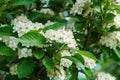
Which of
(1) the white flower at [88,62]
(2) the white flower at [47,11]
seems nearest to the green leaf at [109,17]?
(1) the white flower at [88,62]

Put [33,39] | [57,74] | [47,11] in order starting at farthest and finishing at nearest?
[47,11]
[57,74]
[33,39]

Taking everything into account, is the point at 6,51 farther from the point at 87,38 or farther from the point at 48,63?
the point at 87,38

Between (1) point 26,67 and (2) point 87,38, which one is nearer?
(1) point 26,67

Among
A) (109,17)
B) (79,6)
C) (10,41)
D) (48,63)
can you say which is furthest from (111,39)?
(10,41)

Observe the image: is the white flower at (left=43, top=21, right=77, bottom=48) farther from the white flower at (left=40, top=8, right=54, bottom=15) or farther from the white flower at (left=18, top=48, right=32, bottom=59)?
the white flower at (left=40, top=8, right=54, bottom=15)

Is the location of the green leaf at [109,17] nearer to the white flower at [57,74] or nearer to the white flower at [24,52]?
the white flower at [57,74]

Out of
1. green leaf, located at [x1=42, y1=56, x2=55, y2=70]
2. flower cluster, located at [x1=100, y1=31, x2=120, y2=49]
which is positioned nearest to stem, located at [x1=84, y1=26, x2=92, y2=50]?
flower cluster, located at [x1=100, y1=31, x2=120, y2=49]

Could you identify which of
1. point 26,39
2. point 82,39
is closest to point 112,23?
point 82,39
